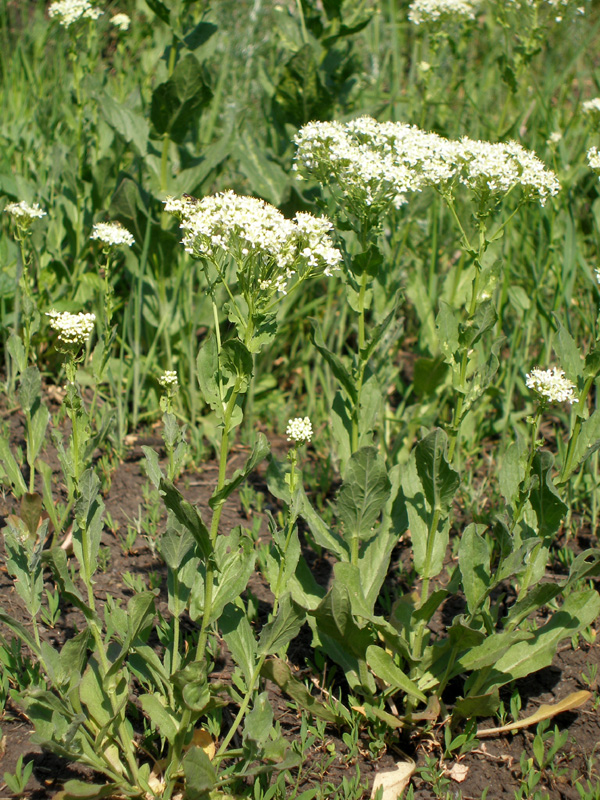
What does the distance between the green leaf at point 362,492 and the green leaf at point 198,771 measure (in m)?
0.72

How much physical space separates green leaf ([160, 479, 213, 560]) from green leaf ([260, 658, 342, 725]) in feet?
1.37

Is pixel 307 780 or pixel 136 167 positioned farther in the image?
pixel 136 167

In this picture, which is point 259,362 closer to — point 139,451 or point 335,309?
point 335,309

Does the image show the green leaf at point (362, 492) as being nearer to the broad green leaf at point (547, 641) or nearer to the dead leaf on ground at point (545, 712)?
the broad green leaf at point (547, 641)

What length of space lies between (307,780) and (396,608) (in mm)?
514

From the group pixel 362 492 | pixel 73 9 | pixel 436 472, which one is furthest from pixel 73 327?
pixel 73 9

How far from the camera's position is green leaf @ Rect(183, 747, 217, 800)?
5.11 feet

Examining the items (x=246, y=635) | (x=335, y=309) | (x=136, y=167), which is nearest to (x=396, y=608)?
(x=246, y=635)

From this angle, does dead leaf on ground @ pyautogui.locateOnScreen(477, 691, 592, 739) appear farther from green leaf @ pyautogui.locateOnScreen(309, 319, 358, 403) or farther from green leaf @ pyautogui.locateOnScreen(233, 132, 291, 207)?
green leaf @ pyautogui.locateOnScreen(233, 132, 291, 207)

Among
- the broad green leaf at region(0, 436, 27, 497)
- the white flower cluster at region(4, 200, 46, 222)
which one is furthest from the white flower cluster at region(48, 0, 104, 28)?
the broad green leaf at region(0, 436, 27, 497)

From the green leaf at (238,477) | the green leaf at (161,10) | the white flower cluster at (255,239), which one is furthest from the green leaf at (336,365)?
the green leaf at (161,10)

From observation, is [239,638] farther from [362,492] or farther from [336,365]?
[336,365]

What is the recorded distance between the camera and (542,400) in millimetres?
1804

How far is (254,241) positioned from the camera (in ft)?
5.32
